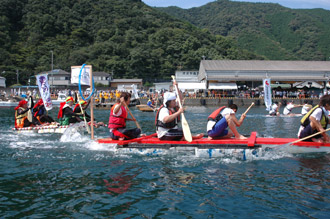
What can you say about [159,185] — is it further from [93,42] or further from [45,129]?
[93,42]

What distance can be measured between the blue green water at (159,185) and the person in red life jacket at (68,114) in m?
5.14

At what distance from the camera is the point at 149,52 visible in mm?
101000

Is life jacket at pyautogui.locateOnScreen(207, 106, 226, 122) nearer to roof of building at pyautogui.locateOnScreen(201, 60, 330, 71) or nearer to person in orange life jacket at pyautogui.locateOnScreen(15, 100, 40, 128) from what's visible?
person in orange life jacket at pyautogui.locateOnScreen(15, 100, 40, 128)

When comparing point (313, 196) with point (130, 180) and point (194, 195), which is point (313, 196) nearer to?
point (194, 195)

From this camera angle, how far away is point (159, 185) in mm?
8438

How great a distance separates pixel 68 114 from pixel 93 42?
103 m

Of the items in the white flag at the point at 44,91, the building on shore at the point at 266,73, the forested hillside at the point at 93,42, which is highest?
the forested hillside at the point at 93,42

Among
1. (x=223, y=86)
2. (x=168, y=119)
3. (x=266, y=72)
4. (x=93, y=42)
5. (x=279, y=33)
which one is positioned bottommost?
(x=168, y=119)

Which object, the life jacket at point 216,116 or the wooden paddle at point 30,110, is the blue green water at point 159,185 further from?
the wooden paddle at point 30,110

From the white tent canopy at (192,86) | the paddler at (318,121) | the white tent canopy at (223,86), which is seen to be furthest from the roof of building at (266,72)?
the paddler at (318,121)

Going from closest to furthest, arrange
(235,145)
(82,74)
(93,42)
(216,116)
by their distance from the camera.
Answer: (235,145) → (216,116) → (82,74) → (93,42)

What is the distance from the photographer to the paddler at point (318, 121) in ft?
34.7

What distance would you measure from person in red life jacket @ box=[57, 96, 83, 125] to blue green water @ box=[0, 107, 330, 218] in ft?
16.9

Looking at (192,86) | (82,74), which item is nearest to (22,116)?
(82,74)
